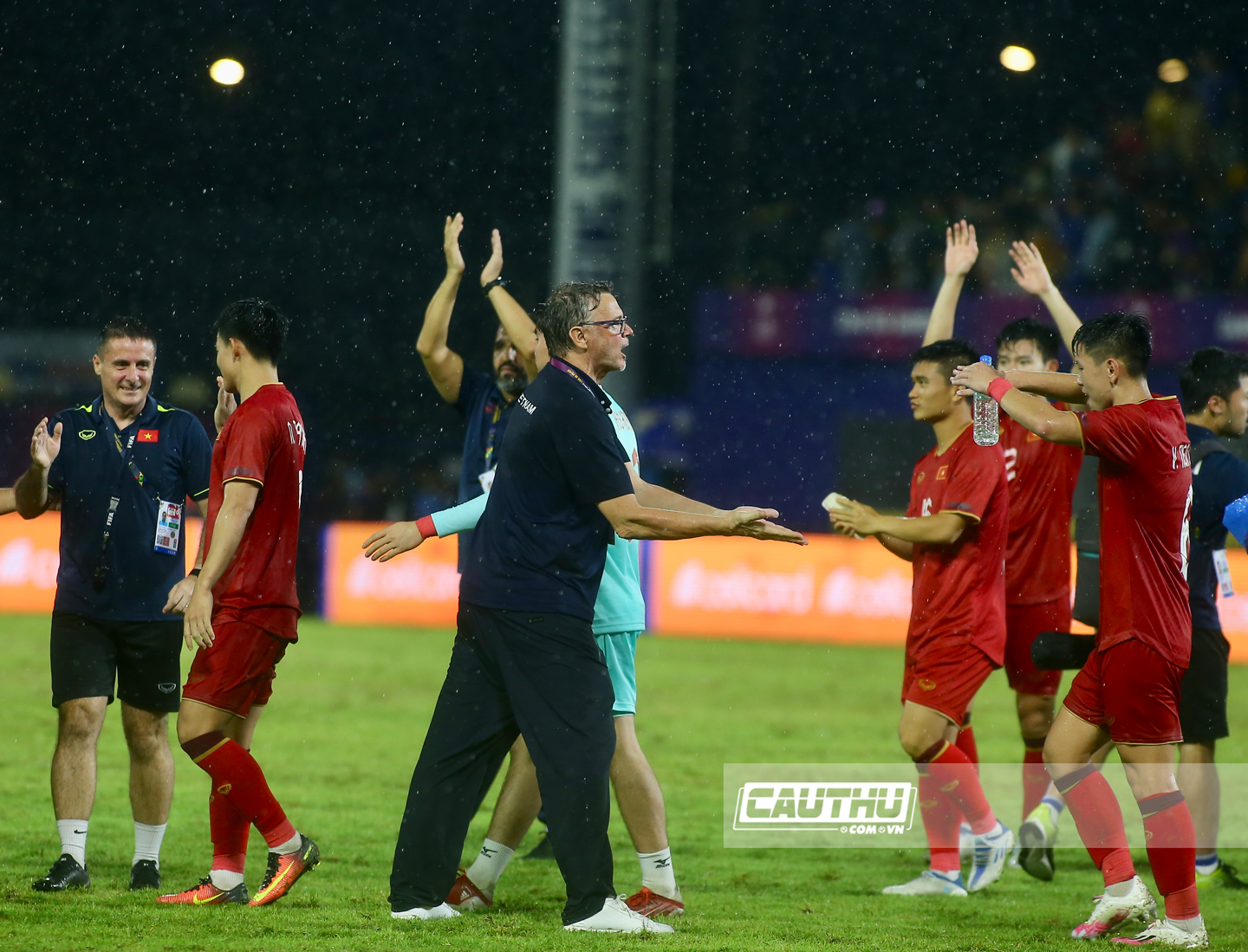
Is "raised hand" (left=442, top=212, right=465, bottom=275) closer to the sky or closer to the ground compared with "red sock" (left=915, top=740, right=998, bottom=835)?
closer to the sky

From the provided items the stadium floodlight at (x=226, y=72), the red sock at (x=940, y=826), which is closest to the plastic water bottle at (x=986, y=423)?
the red sock at (x=940, y=826)

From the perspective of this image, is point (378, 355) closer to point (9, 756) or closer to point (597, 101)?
point (597, 101)

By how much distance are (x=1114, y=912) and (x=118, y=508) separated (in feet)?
13.1

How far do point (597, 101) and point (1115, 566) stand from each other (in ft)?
44.6

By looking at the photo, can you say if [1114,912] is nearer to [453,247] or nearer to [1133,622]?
[1133,622]

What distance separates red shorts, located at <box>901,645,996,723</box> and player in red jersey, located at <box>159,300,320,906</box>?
7.89 feet

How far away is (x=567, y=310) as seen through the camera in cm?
443

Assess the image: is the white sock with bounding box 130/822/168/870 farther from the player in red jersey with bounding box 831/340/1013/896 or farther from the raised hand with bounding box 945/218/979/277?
Answer: the raised hand with bounding box 945/218/979/277

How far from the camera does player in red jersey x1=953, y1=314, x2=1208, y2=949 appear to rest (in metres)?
4.41

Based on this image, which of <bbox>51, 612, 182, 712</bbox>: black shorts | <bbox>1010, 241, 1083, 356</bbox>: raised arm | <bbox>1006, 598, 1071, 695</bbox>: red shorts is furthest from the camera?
<bbox>1010, 241, 1083, 356</bbox>: raised arm

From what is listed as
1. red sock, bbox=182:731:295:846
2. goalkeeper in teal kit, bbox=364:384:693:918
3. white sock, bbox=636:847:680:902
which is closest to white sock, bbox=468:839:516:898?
goalkeeper in teal kit, bbox=364:384:693:918

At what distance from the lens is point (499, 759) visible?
4465 millimetres

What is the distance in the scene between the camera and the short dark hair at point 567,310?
14.5 ft

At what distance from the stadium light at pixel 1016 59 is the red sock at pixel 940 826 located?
18732mm
